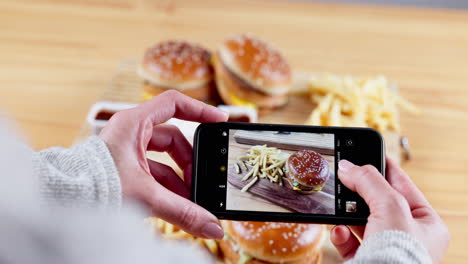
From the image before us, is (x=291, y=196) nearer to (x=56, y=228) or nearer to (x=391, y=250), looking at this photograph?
(x=391, y=250)

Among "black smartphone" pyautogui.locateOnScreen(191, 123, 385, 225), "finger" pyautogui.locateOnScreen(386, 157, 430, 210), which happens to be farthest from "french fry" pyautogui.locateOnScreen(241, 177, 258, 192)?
"finger" pyautogui.locateOnScreen(386, 157, 430, 210)

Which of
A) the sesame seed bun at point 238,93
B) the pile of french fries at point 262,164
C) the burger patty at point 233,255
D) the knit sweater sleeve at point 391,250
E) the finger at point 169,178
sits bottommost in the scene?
the burger patty at point 233,255

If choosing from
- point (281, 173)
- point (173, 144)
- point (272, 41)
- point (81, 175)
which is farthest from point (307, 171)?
point (272, 41)

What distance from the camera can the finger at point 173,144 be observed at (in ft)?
2.81

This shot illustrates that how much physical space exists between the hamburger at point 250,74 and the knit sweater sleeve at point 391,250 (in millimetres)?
773

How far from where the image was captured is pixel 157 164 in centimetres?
83

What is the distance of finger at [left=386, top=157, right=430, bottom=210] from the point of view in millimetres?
720

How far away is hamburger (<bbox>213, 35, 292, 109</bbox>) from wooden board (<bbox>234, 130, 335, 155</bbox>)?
22.1 inches

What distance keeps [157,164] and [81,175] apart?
30 centimetres

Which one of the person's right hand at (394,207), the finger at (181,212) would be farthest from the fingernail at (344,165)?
the finger at (181,212)

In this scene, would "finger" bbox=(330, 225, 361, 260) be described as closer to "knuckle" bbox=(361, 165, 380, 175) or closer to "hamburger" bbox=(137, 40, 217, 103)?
"knuckle" bbox=(361, 165, 380, 175)

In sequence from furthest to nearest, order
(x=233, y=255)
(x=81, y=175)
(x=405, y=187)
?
(x=233, y=255) → (x=405, y=187) → (x=81, y=175)

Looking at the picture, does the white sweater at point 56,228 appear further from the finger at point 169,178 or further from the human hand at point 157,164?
the finger at point 169,178

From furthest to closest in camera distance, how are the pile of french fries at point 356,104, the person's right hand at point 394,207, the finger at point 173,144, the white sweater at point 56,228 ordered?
the pile of french fries at point 356,104, the finger at point 173,144, the person's right hand at point 394,207, the white sweater at point 56,228
